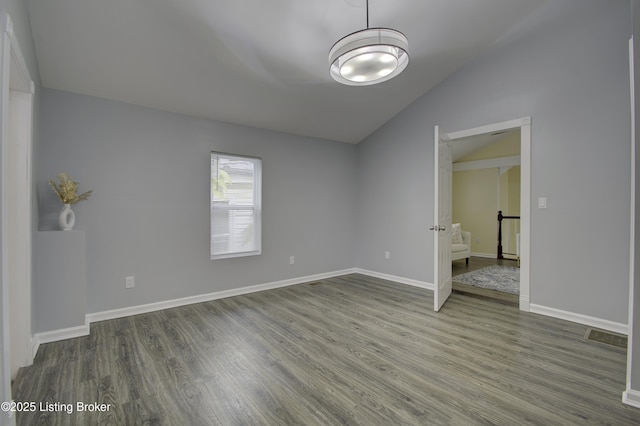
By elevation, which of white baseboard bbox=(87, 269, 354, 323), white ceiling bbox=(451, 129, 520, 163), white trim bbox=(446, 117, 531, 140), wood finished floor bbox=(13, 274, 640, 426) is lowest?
wood finished floor bbox=(13, 274, 640, 426)

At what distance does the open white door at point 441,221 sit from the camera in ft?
11.2

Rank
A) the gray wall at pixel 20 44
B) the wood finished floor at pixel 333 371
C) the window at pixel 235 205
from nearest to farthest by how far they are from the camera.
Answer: the gray wall at pixel 20 44, the wood finished floor at pixel 333 371, the window at pixel 235 205

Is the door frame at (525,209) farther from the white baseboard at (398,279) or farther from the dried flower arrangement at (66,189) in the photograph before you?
the dried flower arrangement at (66,189)

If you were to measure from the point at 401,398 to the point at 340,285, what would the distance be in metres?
2.78

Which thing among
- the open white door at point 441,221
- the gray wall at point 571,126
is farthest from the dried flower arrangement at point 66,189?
the gray wall at point 571,126

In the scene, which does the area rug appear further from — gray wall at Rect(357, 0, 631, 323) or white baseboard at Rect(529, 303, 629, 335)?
gray wall at Rect(357, 0, 631, 323)

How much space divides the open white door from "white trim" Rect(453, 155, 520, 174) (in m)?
4.20

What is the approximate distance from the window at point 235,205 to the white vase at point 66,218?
4.78ft

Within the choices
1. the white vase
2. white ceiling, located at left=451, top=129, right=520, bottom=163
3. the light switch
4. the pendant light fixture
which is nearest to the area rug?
the light switch

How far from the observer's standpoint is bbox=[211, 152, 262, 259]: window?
3.99 m

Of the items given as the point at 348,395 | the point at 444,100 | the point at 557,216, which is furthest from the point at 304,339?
the point at 444,100

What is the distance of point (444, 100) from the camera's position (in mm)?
4184

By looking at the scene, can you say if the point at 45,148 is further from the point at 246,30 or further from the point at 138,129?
the point at 246,30

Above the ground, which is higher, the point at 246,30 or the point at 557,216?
the point at 246,30
